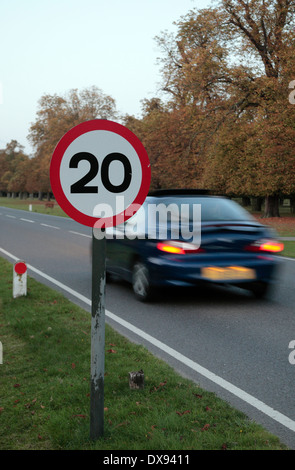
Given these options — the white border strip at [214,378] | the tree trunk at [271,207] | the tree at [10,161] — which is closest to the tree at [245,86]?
the tree trunk at [271,207]

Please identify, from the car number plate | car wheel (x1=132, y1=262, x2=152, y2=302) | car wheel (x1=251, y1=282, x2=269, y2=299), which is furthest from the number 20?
car wheel (x1=251, y1=282, x2=269, y2=299)

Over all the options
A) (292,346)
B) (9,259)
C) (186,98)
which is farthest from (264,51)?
(292,346)

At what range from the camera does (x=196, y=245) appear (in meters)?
8.03

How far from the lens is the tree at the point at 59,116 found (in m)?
68.3

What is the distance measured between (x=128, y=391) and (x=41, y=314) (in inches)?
129

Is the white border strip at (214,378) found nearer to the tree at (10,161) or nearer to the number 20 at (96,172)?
the number 20 at (96,172)

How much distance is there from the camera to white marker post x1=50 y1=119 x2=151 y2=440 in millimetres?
3354

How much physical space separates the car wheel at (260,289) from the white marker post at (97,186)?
216 inches

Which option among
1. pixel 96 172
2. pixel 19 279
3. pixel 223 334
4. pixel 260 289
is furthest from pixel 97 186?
pixel 260 289

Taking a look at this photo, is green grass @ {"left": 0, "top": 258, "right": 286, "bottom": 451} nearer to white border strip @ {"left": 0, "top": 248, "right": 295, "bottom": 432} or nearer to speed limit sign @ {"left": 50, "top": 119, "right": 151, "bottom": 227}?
white border strip @ {"left": 0, "top": 248, "right": 295, "bottom": 432}

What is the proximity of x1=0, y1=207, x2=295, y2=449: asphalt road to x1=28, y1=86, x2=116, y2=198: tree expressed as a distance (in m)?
55.1

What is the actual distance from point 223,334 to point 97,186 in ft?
12.2

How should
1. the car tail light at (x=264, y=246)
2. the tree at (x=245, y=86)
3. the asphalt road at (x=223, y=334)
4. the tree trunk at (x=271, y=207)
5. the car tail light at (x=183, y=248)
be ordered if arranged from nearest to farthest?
the asphalt road at (x=223, y=334) → the car tail light at (x=183, y=248) → the car tail light at (x=264, y=246) → the tree at (x=245, y=86) → the tree trunk at (x=271, y=207)

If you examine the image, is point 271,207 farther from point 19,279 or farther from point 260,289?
point 19,279
